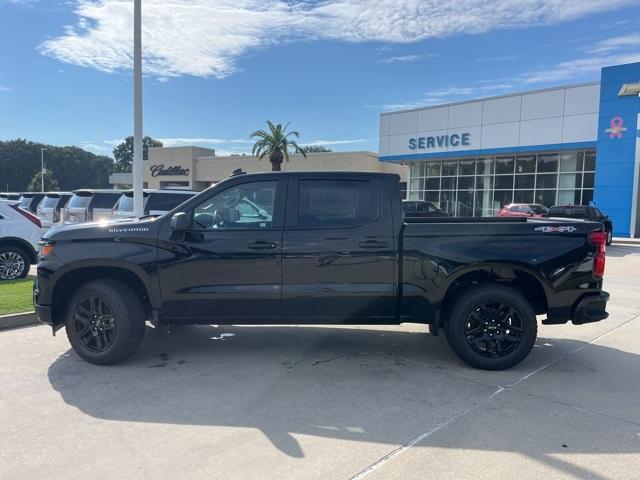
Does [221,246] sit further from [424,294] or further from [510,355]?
[510,355]

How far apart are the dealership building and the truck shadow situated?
24.1 m

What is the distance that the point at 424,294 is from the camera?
5086mm

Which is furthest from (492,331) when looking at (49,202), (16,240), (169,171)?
(169,171)

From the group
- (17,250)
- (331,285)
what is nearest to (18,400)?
(331,285)

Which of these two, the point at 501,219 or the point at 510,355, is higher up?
the point at 501,219

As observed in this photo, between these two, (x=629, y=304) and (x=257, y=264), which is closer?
(x=257, y=264)

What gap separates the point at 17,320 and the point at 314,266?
427cm

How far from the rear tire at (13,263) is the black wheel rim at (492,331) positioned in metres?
8.72

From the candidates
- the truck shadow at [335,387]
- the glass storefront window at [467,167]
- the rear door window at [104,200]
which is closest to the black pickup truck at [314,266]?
the truck shadow at [335,387]

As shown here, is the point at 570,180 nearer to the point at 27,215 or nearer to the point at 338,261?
→ the point at 27,215

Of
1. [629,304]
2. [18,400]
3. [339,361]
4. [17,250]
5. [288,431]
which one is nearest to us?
[288,431]

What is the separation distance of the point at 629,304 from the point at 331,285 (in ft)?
20.5

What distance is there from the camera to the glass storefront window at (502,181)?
28.9 m

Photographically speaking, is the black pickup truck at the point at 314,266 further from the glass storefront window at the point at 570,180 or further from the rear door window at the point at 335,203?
the glass storefront window at the point at 570,180
